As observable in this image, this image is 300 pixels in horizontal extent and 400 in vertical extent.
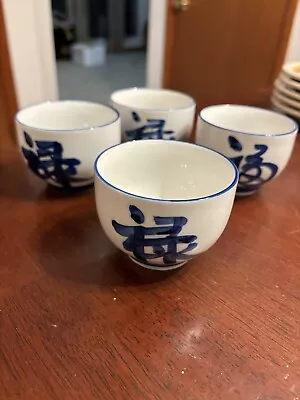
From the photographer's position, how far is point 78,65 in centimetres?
353

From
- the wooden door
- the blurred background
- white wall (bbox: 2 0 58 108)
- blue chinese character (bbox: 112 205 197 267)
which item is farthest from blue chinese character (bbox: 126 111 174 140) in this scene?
A: white wall (bbox: 2 0 58 108)

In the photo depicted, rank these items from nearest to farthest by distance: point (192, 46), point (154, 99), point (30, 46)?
point (154, 99) → point (30, 46) → point (192, 46)

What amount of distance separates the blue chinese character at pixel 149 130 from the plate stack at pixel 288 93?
0.31 m

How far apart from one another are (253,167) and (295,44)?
1.72 metres

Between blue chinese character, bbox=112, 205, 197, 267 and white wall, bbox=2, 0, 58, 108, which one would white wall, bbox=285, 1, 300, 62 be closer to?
white wall, bbox=2, 0, 58, 108

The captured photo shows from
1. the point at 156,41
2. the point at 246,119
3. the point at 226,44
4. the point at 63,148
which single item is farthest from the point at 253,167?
the point at 156,41

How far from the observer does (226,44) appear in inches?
78.8

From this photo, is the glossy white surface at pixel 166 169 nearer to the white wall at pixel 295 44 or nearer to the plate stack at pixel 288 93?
the plate stack at pixel 288 93

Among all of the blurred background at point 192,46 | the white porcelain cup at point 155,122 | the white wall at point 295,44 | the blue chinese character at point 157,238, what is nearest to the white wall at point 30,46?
the blurred background at point 192,46

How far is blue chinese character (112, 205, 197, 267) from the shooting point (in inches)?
14.2

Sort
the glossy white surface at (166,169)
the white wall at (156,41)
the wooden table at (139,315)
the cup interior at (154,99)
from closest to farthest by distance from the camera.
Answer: the wooden table at (139,315) < the glossy white surface at (166,169) < the cup interior at (154,99) < the white wall at (156,41)

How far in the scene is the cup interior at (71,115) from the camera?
599 mm

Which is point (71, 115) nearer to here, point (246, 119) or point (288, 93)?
point (246, 119)

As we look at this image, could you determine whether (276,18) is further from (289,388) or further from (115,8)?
(115,8)
